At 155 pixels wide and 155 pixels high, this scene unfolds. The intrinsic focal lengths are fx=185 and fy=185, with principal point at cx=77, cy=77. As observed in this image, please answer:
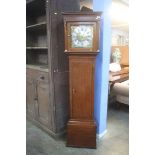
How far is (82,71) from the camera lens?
219cm

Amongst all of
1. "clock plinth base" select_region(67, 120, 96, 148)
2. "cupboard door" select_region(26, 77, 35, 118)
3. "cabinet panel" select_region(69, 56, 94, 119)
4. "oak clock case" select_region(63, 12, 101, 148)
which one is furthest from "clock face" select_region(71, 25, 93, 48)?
"cupboard door" select_region(26, 77, 35, 118)

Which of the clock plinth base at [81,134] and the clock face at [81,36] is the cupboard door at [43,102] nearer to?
the clock plinth base at [81,134]

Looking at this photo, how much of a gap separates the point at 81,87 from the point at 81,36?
23.6 inches

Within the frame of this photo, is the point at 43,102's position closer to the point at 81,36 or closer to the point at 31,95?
the point at 31,95

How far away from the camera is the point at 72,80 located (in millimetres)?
2229

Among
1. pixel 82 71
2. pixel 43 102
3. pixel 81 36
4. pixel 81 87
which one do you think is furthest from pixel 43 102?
pixel 81 36

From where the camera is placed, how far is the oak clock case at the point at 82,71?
2.09 m

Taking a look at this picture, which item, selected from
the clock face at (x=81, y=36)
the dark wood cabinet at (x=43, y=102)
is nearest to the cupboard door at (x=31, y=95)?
the dark wood cabinet at (x=43, y=102)

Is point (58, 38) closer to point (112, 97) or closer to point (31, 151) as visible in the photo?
point (31, 151)

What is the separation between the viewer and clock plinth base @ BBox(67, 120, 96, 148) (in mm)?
Answer: 2297

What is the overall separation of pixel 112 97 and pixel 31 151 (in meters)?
2.12

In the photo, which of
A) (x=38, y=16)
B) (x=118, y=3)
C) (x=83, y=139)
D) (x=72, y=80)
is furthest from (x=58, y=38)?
(x=118, y=3)

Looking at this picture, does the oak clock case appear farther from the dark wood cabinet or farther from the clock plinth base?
the dark wood cabinet

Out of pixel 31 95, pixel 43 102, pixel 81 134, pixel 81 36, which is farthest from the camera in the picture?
pixel 31 95
